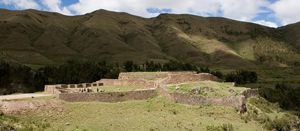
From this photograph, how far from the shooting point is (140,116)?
1416 inches

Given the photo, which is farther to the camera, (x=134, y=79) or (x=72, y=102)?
(x=134, y=79)

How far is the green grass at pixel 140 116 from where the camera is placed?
32844mm

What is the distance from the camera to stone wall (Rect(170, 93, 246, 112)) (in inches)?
1551

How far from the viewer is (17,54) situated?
536 ft

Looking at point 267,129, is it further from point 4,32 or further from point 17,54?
point 4,32

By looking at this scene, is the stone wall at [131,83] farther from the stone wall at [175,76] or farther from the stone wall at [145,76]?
the stone wall at [145,76]

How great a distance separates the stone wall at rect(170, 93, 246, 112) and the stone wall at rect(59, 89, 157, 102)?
8.96ft

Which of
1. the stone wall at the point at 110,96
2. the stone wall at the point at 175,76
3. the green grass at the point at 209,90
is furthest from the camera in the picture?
the stone wall at the point at 175,76

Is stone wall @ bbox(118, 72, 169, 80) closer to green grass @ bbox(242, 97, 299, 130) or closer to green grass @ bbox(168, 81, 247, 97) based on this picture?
green grass @ bbox(168, 81, 247, 97)

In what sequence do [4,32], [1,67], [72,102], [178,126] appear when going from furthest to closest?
[4,32], [1,67], [72,102], [178,126]

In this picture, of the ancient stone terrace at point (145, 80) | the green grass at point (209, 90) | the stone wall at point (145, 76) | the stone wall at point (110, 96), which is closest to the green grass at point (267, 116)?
the green grass at point (209, 90)

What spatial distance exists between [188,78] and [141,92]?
10.9 metres

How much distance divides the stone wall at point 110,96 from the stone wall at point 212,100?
2.73 metres

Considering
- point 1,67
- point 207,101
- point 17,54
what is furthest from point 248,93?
point 17,54
